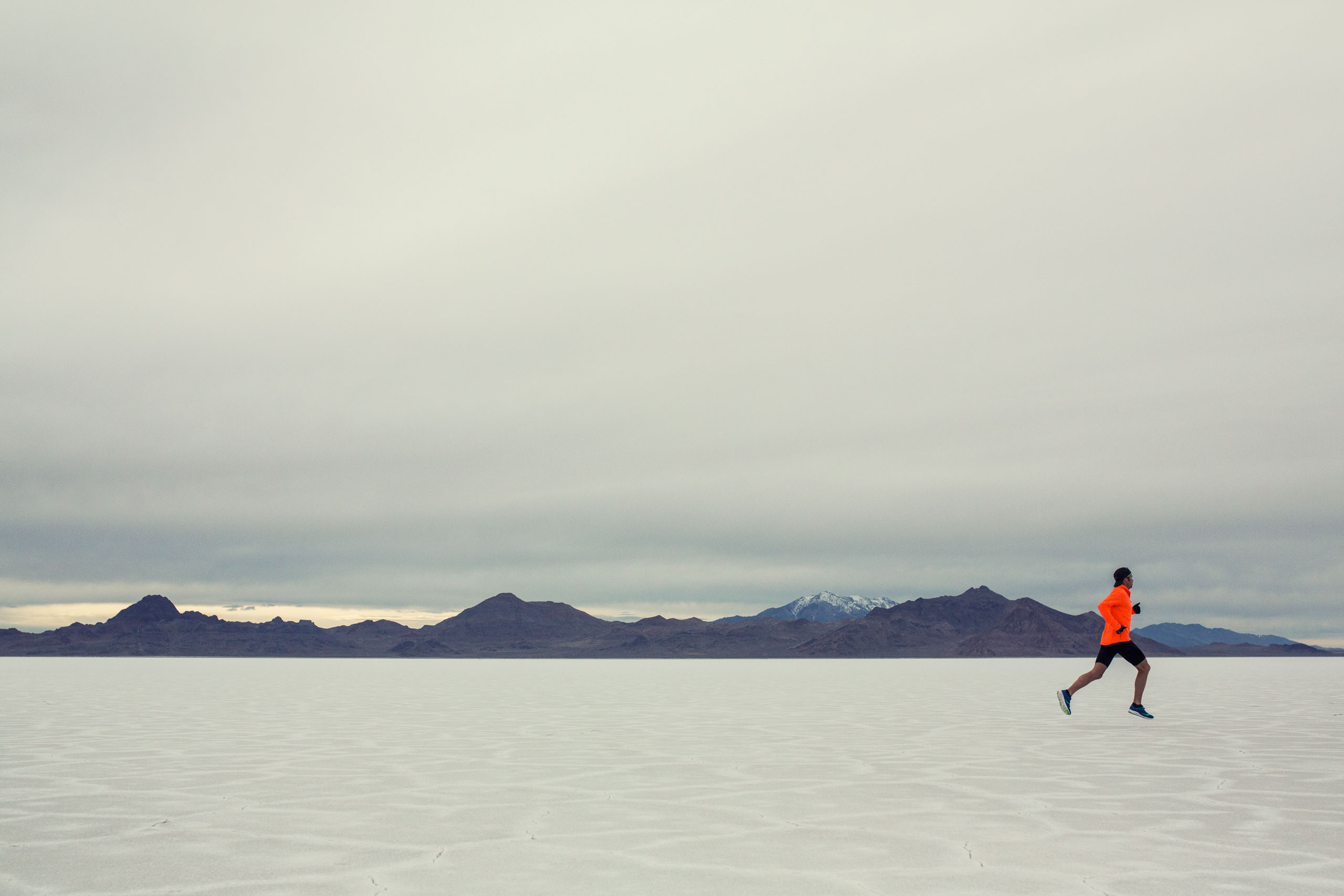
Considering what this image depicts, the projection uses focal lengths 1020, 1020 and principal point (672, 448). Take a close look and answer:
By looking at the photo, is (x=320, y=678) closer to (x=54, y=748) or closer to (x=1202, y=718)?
(x=54, y=748)

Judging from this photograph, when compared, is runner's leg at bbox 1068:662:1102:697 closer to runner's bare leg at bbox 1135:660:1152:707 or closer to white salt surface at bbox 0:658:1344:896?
runner's bare leg at bbox 1135:660:1152:707

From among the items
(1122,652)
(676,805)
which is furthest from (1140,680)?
(676,805)

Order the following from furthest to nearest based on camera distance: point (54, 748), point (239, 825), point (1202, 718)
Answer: point (1202, 718) < point (54, 748) < point (239, 825)

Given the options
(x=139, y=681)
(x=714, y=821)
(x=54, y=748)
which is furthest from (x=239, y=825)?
(x=139, y=681)

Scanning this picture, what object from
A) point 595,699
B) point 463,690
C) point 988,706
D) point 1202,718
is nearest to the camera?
point 1202,718

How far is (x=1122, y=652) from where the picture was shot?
50.7ft

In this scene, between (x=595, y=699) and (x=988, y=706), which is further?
(x=595, y=699)

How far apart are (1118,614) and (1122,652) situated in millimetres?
623

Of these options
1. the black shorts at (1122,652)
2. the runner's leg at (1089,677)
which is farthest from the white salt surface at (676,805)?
the black shorts at (1122,652)

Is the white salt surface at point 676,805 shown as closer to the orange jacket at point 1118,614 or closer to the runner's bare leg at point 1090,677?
the runner's bare leg at point 1090,677

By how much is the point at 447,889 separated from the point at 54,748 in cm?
978

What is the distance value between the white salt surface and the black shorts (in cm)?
99

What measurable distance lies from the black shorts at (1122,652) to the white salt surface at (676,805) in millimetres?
993

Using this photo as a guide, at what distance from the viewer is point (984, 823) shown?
7.43 metres
